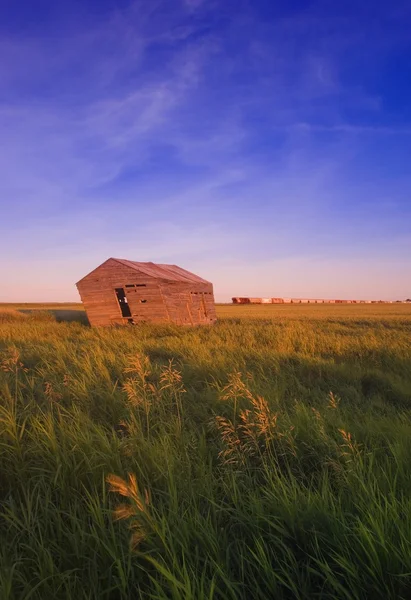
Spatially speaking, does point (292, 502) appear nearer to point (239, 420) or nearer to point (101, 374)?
point (239, 420)

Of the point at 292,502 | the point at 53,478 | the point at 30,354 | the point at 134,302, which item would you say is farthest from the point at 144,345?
the point at 134,302

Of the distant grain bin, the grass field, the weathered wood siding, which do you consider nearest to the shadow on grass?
the distant grain bin

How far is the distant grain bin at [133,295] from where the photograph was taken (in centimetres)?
1831

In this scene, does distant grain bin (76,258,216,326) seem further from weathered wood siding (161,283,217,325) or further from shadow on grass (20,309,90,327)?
shadow on grass (20,309,90,327)

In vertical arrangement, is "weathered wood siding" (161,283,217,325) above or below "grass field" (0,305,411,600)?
above

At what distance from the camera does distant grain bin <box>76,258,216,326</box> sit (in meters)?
18.3

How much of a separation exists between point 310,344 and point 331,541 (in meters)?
7.82

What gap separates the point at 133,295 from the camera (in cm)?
1864

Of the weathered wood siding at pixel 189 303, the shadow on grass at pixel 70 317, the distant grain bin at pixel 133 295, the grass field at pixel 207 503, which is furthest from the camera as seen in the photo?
the shadow on grass at pixel 70 317

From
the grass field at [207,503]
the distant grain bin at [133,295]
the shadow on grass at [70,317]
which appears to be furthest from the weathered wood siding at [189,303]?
the grass field at [207,503]

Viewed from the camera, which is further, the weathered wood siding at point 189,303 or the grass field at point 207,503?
the weathered wood siding at point 189,303

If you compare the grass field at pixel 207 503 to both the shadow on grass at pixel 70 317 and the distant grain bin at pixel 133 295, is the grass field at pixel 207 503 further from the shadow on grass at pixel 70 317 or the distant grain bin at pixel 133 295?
the shadow on grass at pixel 70 317

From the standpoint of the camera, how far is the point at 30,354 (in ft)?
27.6

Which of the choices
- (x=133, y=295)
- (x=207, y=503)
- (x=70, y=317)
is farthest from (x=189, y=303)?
(x=207, y=503)
